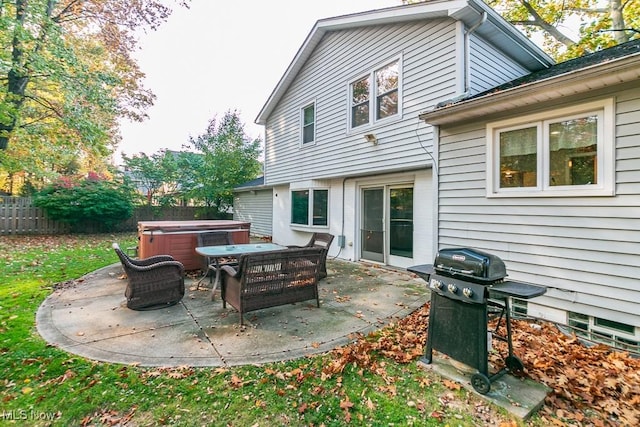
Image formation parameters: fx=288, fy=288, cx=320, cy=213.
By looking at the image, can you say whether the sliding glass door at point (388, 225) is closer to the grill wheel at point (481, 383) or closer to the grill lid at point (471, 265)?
the grill lid at point (471, 265)

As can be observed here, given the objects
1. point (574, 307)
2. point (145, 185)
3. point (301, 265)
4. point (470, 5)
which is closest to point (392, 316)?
point (301, 265)

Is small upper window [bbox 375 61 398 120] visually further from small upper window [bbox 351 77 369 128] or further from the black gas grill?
the black gas grill

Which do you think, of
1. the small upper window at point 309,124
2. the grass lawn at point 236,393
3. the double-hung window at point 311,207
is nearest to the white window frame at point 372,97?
the small upper window at point 309,124

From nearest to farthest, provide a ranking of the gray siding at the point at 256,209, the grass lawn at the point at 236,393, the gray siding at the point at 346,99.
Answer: the grass lawn at the point at 236,393, the gray siding at the point at 346,99, the gray siding at the point at 256,209

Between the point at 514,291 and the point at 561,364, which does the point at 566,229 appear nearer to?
the point at 561,364

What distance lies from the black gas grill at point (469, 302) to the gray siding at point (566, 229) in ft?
5.80

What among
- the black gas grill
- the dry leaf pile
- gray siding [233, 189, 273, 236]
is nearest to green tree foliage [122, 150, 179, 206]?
gray siding [233, 189, 273, 236]

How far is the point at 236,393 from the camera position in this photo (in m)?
2.57

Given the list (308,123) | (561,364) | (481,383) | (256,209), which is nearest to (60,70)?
(308,123)

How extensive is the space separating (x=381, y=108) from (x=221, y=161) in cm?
1085

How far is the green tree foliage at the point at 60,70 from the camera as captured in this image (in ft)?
28.0

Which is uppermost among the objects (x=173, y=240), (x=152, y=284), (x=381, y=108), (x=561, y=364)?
(x=381, y=108)

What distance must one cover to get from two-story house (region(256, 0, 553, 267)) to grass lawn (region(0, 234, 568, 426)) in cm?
338

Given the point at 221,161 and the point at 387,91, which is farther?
the point at 221,161
